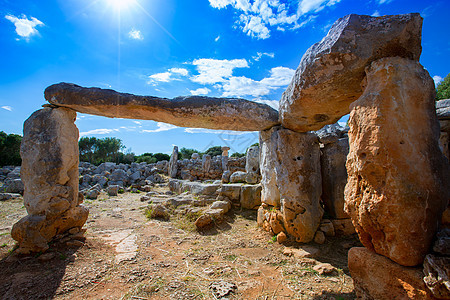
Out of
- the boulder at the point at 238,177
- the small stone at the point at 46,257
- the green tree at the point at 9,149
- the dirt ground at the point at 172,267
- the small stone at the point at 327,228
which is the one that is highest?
the green tree at the point at 9,149

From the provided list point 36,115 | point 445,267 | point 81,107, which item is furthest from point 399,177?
point 36,115

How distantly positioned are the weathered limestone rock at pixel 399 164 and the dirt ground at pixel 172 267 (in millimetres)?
1169

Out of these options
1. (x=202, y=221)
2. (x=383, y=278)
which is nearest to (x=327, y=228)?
(x=383, y=278)

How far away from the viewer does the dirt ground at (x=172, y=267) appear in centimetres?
254

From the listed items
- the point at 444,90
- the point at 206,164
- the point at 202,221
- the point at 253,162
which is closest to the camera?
the point at 202,221

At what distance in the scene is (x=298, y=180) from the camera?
397cm

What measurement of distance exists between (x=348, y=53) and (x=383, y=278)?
1926 mm

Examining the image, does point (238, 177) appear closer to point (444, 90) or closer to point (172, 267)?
point (172, 267)

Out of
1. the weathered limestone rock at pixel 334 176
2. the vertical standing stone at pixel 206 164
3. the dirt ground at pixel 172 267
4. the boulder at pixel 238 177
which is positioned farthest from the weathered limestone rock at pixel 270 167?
the vertical standing stone at pixel 206 164

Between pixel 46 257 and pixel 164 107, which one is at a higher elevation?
pixel 164 107

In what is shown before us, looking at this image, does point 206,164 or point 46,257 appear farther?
point 206,164

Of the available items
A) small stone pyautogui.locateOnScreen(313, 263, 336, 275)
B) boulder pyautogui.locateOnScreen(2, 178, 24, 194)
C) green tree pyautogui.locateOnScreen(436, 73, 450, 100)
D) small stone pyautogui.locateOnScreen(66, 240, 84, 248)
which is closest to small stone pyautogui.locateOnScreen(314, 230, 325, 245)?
small stone pyautogui.locateOnScreen(313, 263, 336, 275)

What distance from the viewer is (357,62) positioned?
2039mm

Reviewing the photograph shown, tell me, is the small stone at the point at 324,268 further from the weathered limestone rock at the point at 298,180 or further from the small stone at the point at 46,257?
the small stone at the point at 46,257
